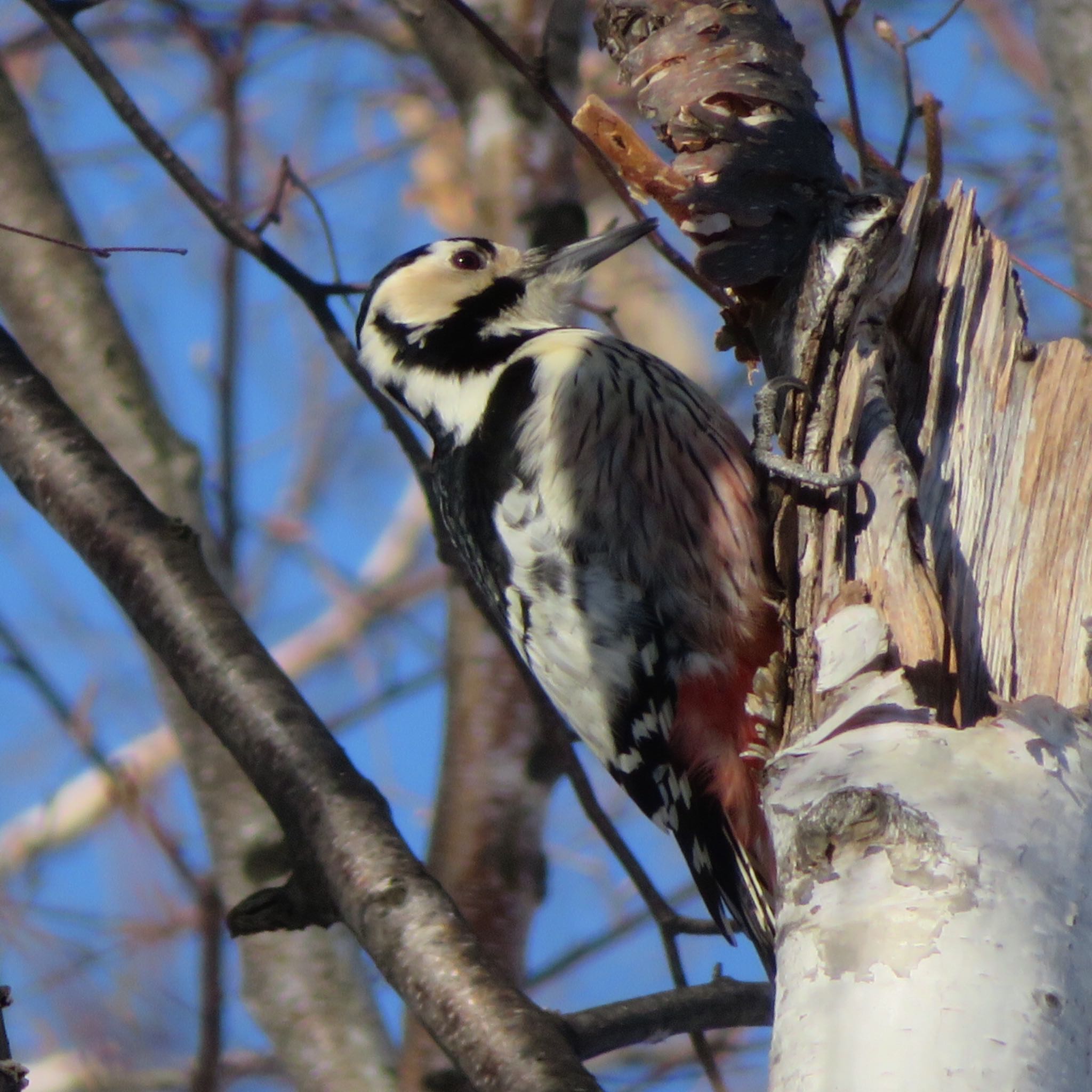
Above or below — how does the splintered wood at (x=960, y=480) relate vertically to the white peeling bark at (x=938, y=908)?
above

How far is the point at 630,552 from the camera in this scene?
2.95 metres

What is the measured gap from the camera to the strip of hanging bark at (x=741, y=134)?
254 centimetres

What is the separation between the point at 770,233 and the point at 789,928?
4.30ft

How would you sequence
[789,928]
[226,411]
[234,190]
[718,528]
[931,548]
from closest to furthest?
[789,928] < [931,548] < [718,528] < [226,411] < [234,190]

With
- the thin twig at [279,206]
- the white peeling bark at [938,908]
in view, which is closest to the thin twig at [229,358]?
the thin twig at [279,206]

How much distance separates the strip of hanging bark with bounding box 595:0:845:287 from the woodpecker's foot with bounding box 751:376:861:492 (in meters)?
0.20

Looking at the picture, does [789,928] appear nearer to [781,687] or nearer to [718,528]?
[781,687]

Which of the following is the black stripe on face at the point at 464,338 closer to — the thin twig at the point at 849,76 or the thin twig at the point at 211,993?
the thin twig at the point at 849,76

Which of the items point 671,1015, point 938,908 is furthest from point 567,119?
point 938,908

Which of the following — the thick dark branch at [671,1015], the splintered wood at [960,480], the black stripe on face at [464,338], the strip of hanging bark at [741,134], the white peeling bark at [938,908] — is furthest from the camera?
the black stripe on face at [464,338]

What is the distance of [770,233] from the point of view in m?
2.56

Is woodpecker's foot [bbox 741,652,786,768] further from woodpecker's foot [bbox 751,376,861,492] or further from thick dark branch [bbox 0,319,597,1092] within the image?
thick dark branch [bbox 0,319,597,1092]

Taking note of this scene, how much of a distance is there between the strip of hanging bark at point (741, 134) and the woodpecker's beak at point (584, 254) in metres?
0.79

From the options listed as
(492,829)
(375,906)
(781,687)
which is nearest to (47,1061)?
(492,829)
